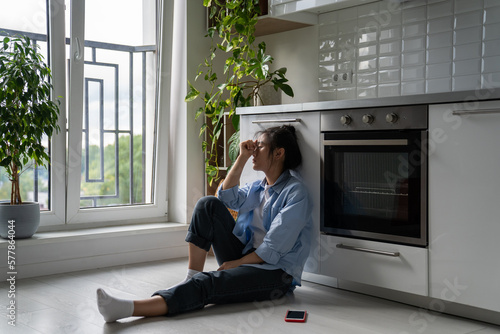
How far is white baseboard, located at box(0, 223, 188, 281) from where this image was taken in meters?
3.08

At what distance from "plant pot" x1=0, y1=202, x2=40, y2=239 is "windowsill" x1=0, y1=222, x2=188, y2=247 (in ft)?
0.13

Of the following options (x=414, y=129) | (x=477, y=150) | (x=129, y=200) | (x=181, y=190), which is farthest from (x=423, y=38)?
(x=129, y=200)

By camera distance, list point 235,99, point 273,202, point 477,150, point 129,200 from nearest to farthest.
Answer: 1. point 477,150
2. point 273,202
3. point 235,99
4. point 129,200

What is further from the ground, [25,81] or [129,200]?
[25,81]

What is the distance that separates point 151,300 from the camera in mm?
2238

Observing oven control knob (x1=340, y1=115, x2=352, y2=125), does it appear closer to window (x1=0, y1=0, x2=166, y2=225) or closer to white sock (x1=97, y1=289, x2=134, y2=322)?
white sock (x1=97, y1=289, x2=134, y2=322)

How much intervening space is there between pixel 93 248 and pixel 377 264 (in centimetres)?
171

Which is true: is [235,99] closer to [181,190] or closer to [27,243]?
[181,190]

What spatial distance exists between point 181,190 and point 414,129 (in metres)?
1.93

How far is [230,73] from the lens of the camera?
13.1ft

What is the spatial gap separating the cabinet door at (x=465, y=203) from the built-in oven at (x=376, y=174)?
2.5 inches

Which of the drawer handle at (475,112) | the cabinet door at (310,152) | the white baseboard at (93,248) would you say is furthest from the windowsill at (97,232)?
the drawer handle at (475,112)

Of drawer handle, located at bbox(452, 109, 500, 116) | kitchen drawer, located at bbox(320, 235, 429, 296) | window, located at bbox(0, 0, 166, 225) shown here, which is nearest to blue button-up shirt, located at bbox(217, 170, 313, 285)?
kitchen drawer, located at bbox(320, 235, 429, 296)

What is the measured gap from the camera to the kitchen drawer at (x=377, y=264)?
234cm
